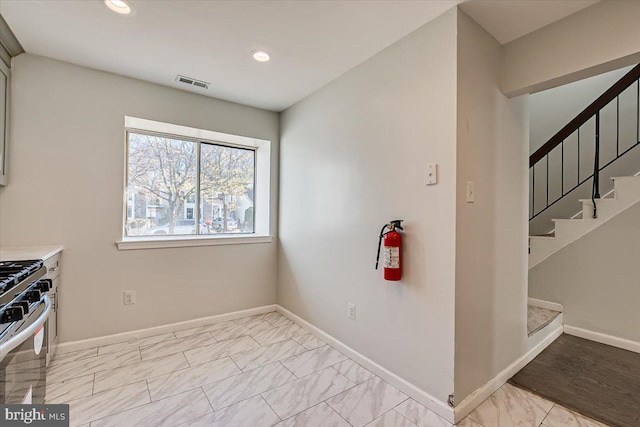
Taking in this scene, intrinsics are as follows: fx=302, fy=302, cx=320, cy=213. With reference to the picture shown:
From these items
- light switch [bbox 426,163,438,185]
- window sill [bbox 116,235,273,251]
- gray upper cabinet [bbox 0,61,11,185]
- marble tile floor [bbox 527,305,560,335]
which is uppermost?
gray upper cabinet [bbox 0,61,11,185]

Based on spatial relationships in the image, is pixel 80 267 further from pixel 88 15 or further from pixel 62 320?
pixel 88 15

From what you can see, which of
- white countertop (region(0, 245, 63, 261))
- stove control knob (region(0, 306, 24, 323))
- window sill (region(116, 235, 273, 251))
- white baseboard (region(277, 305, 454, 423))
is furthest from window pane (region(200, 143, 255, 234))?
stove control knob (region(0, 306, 24, 323))

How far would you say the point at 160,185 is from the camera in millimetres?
3283

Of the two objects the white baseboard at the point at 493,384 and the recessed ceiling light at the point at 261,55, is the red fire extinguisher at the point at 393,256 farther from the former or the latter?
the recessed ceiling light at the point at 261,55

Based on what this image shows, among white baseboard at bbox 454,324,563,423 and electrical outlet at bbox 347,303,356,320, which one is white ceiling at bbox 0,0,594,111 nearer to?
electrical outlet at bbox 347,303,356,320

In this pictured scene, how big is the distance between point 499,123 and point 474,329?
1.42 metres

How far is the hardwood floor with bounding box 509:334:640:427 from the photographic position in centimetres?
187

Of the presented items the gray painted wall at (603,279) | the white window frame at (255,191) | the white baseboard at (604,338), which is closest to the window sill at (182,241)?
the white window frame at (255,191)

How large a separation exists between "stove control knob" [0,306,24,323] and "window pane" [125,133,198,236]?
6.98 ft

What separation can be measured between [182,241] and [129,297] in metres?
0.69

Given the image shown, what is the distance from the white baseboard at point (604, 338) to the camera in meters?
2.70

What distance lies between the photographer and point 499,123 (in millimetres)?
2133

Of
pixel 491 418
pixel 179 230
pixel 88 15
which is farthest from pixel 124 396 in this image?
pixel 88 15

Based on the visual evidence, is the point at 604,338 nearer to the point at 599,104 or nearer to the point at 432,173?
the point at 599,104
